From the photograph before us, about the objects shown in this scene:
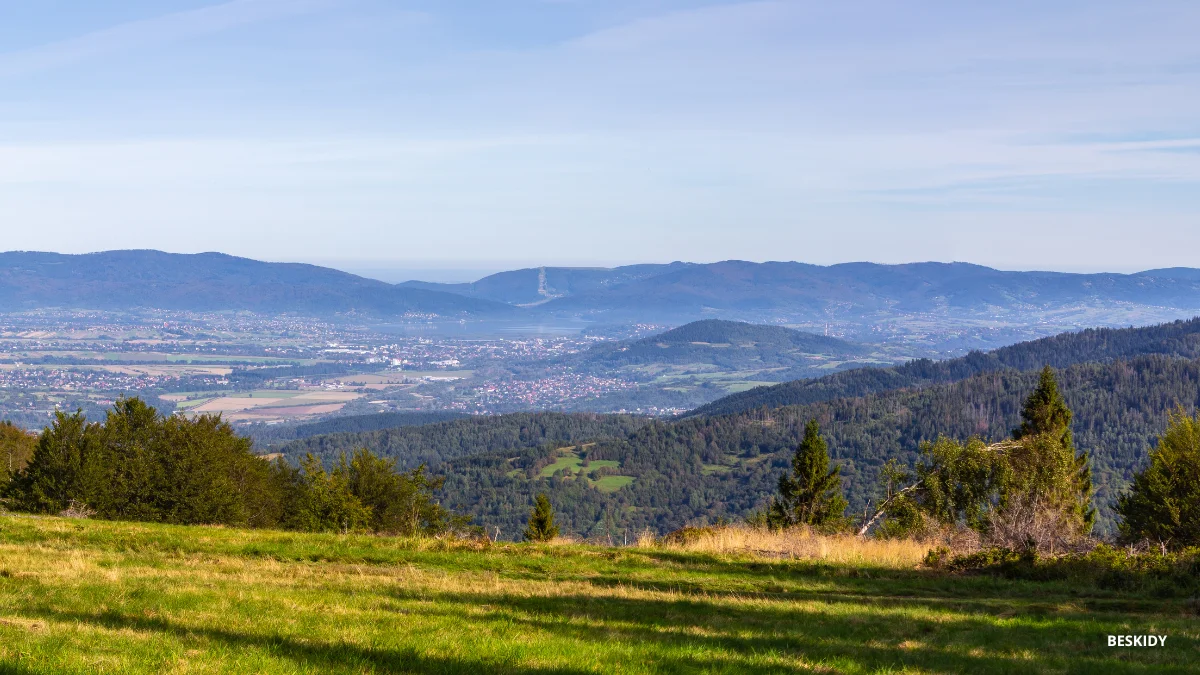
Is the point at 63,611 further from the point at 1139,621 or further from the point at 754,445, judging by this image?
the point at 754,445

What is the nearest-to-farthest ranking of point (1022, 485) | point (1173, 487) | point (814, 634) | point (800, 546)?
point (814, 634)
point (800, 546)
point (1173, 487)
point (1022, 485)

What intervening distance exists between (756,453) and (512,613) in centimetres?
16506

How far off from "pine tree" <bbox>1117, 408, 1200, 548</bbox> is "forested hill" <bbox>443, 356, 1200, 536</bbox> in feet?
300

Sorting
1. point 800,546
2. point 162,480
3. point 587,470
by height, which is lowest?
point 587,470

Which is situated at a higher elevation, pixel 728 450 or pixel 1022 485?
pixel 1022 485

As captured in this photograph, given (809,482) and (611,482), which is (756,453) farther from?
(809,482)

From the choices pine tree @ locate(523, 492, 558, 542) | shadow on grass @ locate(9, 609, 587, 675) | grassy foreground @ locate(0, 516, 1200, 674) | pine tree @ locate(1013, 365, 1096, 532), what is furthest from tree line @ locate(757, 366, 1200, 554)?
shadow on grass @ locate(9, 609, 587, 675)

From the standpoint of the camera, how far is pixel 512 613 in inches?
430

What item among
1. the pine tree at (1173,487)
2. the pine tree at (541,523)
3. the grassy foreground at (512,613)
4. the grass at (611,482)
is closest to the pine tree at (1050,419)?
the pine tree at (1173,487)

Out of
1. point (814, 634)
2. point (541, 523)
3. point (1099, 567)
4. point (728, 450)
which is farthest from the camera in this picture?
point (728, 450)

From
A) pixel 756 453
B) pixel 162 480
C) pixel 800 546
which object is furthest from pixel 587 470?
pixel 800 546

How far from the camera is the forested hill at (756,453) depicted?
135m

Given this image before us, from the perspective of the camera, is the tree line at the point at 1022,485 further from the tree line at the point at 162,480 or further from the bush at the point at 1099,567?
the tree line at the point at 162,480

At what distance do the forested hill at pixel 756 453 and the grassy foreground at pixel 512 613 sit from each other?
103m
